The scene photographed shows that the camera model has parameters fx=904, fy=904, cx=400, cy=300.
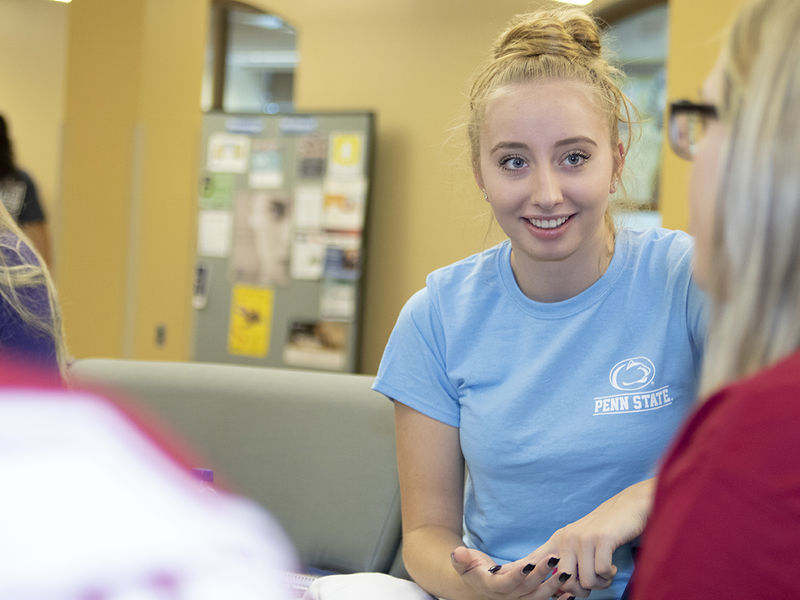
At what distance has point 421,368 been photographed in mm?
1405

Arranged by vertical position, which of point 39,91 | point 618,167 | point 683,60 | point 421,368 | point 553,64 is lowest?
point 421,368

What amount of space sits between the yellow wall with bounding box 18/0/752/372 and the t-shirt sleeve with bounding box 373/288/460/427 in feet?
10.8

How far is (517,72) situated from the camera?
1.37 meters

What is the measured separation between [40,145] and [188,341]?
1.36 m

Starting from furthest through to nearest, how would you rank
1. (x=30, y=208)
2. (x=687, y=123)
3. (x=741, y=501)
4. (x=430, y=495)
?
(x=30, y=208)
(x=430, y=495)
(x=687, y=123)
(x=741, y=501)

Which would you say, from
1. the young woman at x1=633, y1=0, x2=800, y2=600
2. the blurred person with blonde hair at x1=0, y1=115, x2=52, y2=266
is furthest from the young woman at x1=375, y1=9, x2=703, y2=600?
the blurred person with blonde hair at x1=0, y1=115, x2=52, y2=266

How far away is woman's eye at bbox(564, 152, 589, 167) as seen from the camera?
1.34m

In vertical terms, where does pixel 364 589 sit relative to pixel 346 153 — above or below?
below

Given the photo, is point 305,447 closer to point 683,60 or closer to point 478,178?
point 478,178

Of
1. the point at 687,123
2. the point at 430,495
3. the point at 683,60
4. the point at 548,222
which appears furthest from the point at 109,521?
the point at 683,60

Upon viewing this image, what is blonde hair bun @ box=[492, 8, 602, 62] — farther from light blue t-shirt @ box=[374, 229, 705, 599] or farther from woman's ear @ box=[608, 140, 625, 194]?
light blue t-shirt @ box=[374, 229, 705, 599]

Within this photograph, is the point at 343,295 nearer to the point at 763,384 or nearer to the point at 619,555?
the point at 619,555

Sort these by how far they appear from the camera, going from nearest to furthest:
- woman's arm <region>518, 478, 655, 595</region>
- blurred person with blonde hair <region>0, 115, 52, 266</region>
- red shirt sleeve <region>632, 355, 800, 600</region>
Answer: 1. red shirt sleeve <region>632, 355, 800, 600</region>
2. woman's arm <region>518, 478, 655, 595</region>
3. blurred person with blonde hair <region>0, 115, 52, 266</region>

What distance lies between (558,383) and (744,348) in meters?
0.64
